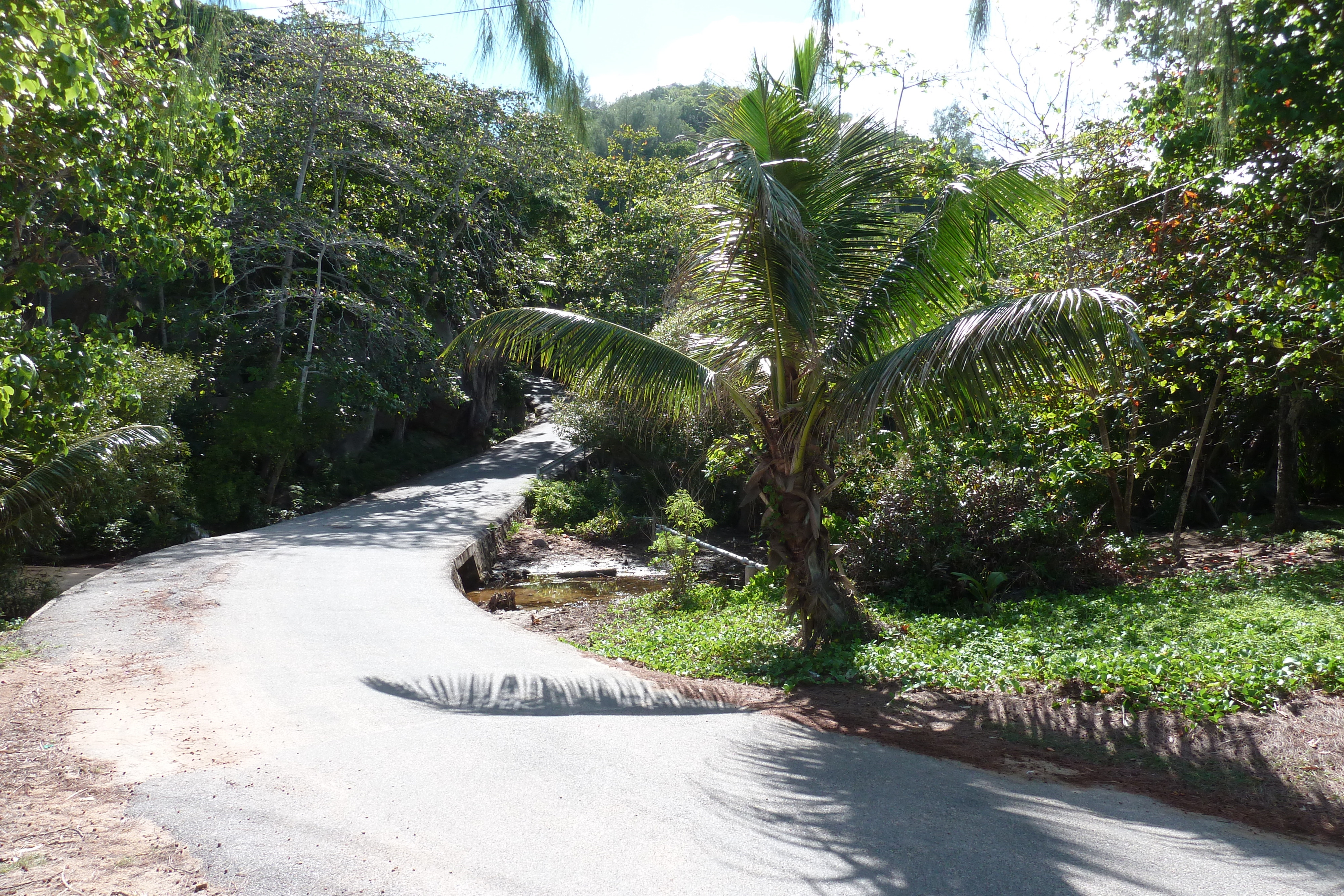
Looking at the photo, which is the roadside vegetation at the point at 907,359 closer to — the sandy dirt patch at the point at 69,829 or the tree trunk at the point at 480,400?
the sandy dirt patch at the point at 69,829

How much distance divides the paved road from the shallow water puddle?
5227 millimetres

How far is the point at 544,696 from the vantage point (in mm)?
6535

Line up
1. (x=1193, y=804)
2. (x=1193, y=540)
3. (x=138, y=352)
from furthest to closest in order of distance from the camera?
(x=138, y=352) < (x=1193, y=540) < (x=1193, y=804)

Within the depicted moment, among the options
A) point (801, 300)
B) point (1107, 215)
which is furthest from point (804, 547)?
point (1107, 215)

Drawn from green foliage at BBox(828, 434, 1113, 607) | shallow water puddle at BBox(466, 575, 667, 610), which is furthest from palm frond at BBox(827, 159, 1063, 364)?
shallow water puddle at BBox(466, 575, 667, 610)

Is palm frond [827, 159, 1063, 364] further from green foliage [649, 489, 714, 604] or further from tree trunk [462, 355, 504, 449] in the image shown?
tree trunk [462, 355, 504, 449]

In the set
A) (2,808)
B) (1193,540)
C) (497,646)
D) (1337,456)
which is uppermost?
(1337,456)

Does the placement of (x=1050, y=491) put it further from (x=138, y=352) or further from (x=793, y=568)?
(x=138, y=352)

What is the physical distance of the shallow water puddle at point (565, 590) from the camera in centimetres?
1330

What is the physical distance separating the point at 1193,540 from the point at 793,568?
6921 millimetres

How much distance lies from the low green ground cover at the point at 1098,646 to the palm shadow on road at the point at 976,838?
1574 millimetres

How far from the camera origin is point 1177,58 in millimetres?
9828

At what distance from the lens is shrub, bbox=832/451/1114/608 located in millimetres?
9711

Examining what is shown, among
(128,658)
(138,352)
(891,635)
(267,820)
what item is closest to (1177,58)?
(891,635)
